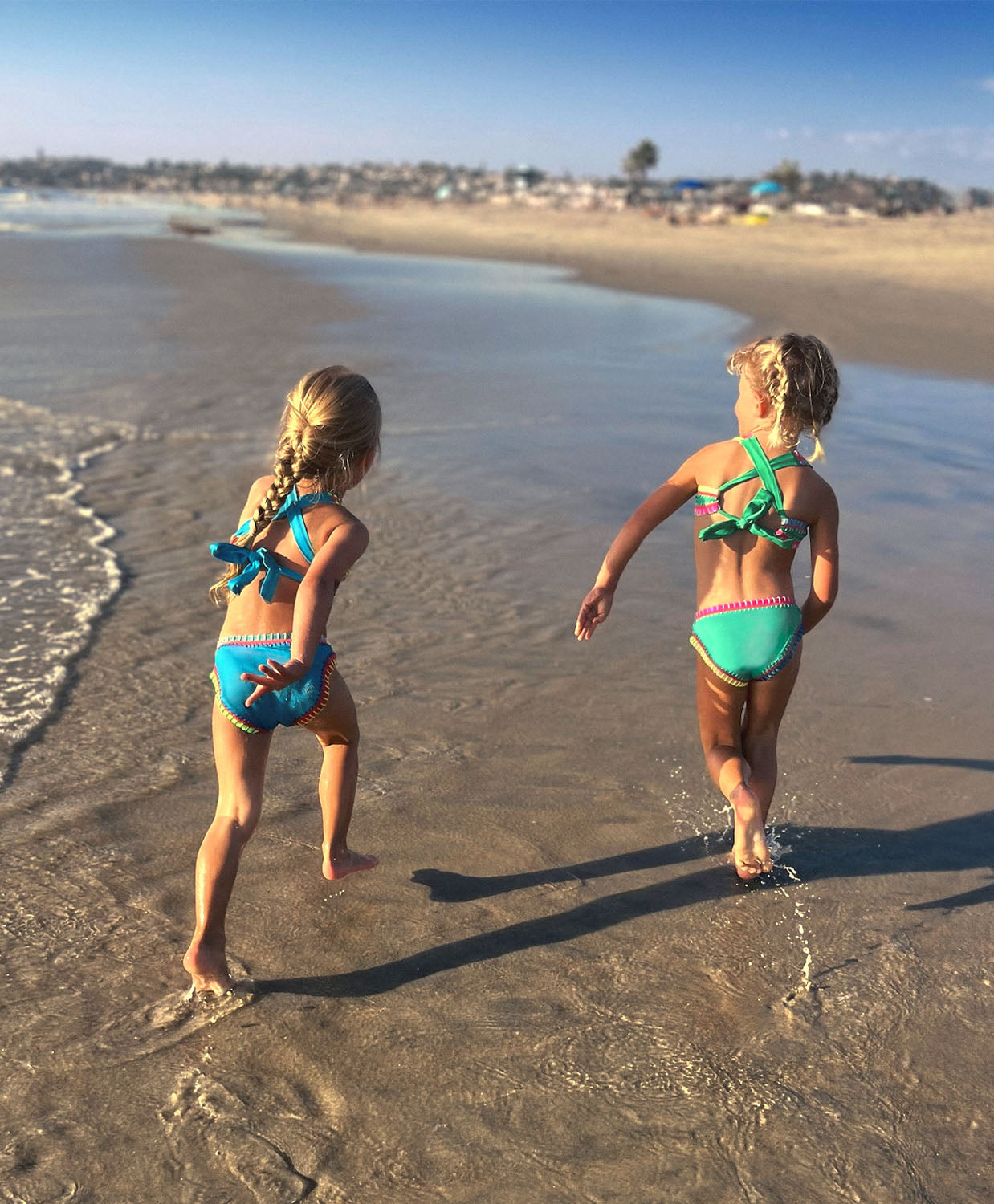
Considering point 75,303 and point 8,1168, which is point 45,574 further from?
point 75,303

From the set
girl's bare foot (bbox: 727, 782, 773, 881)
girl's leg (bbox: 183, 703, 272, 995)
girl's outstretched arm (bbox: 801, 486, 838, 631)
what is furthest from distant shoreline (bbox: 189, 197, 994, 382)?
girl's leg (bbox: 183, 703, 272, 995)

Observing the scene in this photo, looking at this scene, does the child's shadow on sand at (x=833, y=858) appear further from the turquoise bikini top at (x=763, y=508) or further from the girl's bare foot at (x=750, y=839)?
the turquoise bikini top at (x=763, y=508)

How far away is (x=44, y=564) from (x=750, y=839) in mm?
4395

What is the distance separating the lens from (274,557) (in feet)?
9.15

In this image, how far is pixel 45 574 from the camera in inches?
231

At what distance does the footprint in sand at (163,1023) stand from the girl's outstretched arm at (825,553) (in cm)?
193

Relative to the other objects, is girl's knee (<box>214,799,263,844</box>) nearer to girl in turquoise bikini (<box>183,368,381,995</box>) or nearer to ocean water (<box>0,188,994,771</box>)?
girl in turquoise bikini (<box>183,368,381,995</box>)

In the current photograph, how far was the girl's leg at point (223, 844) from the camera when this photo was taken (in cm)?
274

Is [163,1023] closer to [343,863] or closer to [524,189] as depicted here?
[343,863]

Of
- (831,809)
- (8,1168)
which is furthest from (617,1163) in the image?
(831,809)

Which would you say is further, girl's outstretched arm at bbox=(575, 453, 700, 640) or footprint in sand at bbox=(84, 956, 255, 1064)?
girl's outstretched arm at bbox=(575, 453, 700, 640)

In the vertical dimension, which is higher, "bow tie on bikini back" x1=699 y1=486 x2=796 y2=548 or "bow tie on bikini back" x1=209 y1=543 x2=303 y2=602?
"bow tie on bikini back" x1=699 y1=486 x2=796 y2=548

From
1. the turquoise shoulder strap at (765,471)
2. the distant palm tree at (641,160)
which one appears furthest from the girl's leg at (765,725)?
the distant palm tree at (641,160)

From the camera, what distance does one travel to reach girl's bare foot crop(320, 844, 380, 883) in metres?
3.21
